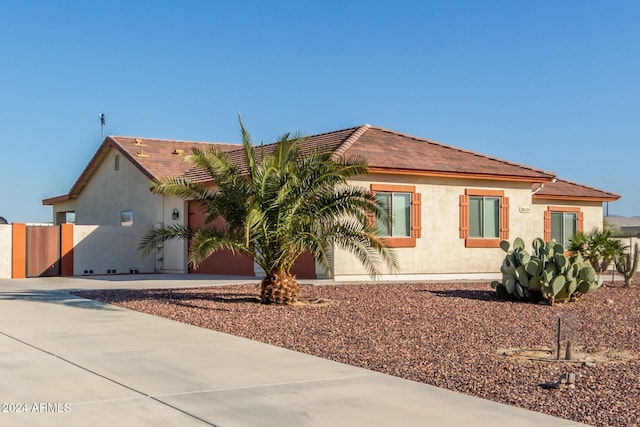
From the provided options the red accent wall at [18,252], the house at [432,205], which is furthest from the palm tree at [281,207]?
the red accent wall at [18,252]

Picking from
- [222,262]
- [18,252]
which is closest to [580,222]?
[222,262]

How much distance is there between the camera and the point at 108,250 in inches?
1088

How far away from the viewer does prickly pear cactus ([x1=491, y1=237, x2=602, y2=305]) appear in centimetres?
1631

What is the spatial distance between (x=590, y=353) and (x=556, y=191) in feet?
63.4

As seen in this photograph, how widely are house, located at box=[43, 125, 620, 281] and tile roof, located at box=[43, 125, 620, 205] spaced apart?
0.14 feet

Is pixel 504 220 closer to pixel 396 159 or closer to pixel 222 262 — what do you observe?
pixel 396 159

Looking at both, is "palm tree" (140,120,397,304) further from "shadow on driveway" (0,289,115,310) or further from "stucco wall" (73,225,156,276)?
"stucco wall" (73,225,156,276)

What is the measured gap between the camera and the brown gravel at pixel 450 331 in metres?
7.88

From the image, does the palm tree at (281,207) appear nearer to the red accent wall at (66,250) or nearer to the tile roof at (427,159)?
the tile roof at (427,159)

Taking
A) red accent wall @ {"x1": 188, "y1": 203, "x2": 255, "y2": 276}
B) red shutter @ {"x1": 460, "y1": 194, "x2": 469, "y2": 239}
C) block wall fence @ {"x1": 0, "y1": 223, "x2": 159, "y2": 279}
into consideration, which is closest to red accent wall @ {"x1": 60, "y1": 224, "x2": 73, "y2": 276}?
block wall fence @ {"x1": 0, "y1": 223, "x2": 159, "y2": 279}

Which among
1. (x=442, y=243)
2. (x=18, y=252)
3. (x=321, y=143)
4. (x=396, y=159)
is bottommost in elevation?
(x=18, y=252)

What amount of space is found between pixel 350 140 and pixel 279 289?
8798mm

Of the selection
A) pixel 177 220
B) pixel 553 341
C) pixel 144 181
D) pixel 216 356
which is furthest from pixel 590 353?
pixel 144 181

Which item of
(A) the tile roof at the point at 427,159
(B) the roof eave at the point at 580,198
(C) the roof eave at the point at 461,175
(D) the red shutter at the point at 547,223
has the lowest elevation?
(D) the red shutter at the point at 547,223
